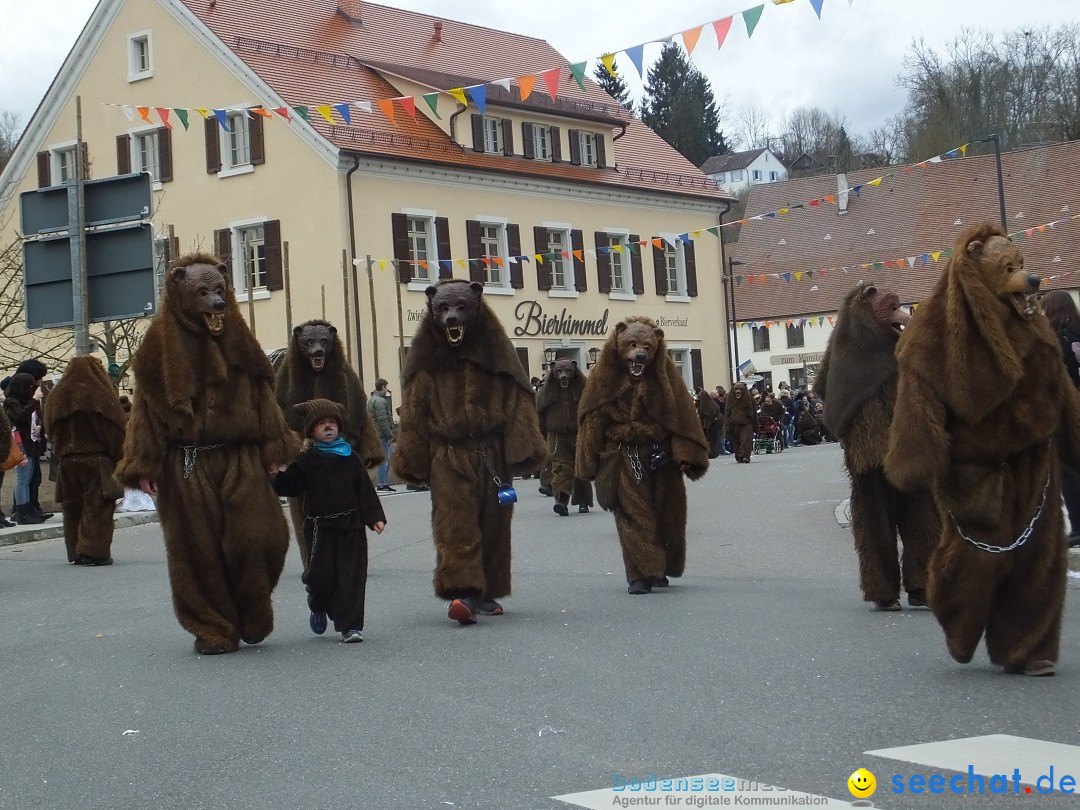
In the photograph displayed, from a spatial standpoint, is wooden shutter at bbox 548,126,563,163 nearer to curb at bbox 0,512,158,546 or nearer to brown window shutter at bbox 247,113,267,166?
brown window shutter at bbox 247,113,267,166

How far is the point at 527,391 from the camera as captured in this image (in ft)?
34.4

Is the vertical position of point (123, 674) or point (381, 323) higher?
point (381, 323)

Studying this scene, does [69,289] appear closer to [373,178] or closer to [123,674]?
[123,674]

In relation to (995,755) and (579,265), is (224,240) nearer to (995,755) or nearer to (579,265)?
(579,265)

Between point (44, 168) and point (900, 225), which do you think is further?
point (900, 225)

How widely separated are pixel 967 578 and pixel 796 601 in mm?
3578

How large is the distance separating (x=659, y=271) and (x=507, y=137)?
7.32m

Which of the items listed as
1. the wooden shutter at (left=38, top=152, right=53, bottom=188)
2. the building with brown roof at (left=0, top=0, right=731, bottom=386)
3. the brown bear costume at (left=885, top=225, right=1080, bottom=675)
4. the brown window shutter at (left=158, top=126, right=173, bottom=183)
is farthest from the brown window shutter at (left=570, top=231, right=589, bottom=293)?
the brown bear costume at (left=885, top=225, right=1080, bottom=675)

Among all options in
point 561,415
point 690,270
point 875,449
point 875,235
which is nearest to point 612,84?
point 875,235

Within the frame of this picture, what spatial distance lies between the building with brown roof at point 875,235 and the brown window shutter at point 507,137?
17.0 meters

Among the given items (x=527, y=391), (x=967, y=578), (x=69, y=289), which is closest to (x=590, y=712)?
(x=967, y=578)

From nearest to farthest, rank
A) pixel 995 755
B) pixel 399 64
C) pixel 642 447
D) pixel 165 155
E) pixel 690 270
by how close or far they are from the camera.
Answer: pixel 995 755 → pixel 642 447 → pixel 165 155 → pixel 399 64 → pixel 690 270

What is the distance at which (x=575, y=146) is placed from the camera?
1848 inches

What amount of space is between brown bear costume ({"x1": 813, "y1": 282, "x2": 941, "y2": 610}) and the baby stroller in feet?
108
